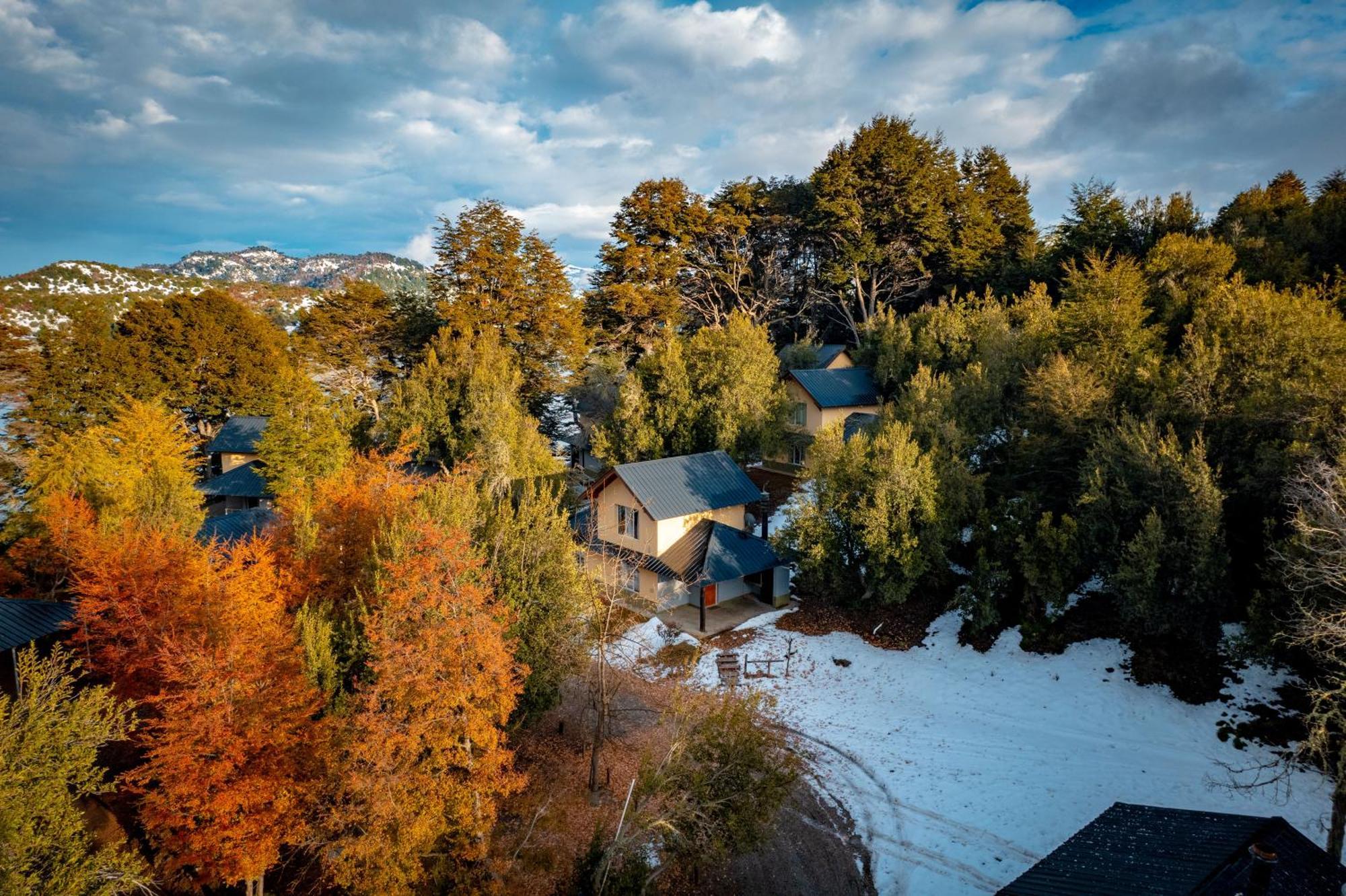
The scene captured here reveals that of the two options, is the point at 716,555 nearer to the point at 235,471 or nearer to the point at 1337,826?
the point at 1337,826

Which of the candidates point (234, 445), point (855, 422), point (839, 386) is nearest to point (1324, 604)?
point (855, 422)

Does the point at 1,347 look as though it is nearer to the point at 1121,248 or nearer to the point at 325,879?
the point at 325,879

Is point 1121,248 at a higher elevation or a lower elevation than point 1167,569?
higher

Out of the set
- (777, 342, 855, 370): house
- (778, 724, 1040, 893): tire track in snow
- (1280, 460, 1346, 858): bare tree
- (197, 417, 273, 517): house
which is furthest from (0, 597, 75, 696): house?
(777, 342, 855, 370): house

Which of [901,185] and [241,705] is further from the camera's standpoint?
[901,185]

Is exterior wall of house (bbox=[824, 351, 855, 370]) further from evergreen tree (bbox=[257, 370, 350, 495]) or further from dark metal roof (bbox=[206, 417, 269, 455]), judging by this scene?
dark metal roof (bbox=[206, 417, 269, 455])

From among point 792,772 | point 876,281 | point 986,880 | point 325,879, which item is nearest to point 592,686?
point 325,879
